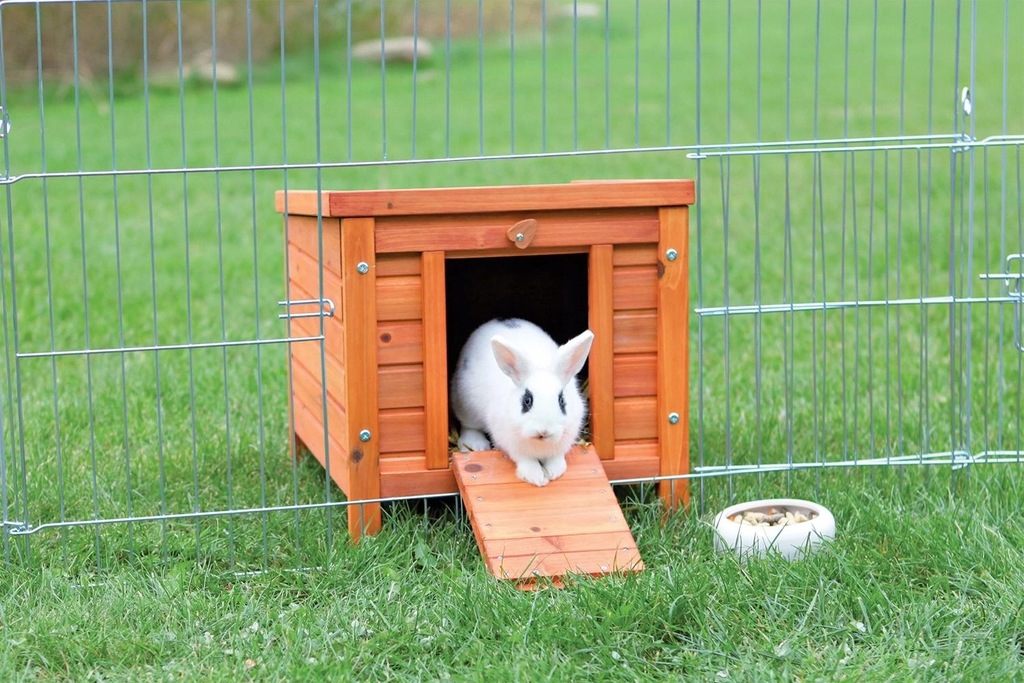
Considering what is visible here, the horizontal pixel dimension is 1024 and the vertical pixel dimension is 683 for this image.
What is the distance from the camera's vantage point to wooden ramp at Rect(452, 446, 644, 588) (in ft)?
10.8

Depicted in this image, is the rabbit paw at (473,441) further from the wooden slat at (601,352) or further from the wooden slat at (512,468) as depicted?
the wooden slat at (601,352)

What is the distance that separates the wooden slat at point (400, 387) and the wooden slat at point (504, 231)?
0.34 meters

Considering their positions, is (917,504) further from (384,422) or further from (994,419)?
(384,422)

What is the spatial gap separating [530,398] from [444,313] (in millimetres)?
345

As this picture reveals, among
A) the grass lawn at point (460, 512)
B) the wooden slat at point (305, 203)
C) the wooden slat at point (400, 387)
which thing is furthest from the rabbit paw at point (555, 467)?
the wooden slat at point (305, 203)

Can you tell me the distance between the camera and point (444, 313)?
363 centimetres

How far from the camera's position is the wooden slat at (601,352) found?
12.1 feet

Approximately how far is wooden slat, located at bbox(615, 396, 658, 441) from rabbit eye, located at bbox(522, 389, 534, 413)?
14.3 inches

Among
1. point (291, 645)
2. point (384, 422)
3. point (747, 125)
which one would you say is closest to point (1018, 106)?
point (747, 125)

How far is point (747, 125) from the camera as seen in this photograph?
38.1 feet

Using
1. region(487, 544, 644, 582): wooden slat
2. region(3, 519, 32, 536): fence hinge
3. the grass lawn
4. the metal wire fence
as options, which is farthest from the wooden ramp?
region(3, 519, 32, 536): fence hinge

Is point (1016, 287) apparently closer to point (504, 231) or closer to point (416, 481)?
point (504, 231)

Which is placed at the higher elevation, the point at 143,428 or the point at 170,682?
the point at 143,428

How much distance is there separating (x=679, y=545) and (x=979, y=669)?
39.2 inches
